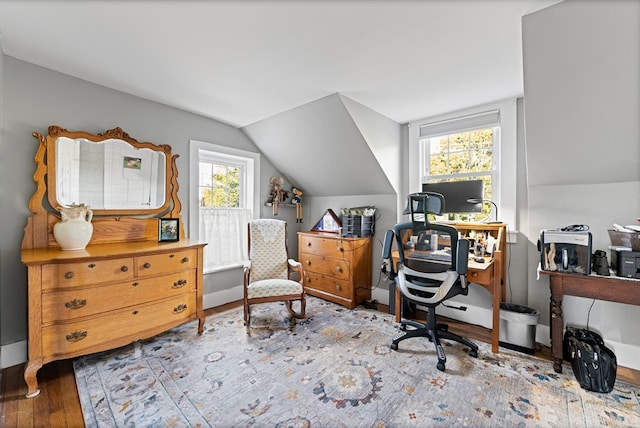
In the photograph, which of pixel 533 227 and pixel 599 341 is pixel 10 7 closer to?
pixel 533 227

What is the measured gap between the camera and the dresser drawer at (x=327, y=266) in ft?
11.0

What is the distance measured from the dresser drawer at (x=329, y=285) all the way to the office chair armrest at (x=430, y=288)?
101 centimetres

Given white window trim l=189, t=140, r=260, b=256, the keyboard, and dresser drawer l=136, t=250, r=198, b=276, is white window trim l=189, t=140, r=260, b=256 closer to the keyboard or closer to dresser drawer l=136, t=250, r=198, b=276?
dresser drawer l=136, t=250, r=198, b=276

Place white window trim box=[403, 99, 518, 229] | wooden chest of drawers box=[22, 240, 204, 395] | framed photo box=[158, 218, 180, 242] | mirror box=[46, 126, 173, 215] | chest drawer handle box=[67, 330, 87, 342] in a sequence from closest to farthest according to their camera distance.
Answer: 1. wooden chest of drawers box=[22, 240, 204, 395]
2. chest drawer handle box=[67, 330, 87, 342]
3. mirror box=[46, 126, 173, 215]
4. white window trim box=[403, 99, 518, 229]
5. framed photo box=[158, 218, 180, 242]

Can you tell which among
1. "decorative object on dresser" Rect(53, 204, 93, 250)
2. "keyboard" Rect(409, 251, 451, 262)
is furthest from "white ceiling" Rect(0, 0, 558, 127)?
"keyboard" Rect(409, 251, 451, 262)

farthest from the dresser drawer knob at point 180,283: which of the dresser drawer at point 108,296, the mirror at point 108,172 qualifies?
the mirror at point 108,172

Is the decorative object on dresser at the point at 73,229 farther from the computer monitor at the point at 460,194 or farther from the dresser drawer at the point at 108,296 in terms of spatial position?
the computer monitor at the point at 460,194

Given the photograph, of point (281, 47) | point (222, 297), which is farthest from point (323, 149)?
point (222, 297)

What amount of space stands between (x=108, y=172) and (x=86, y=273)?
1078mm

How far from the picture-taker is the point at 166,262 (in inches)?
94.0

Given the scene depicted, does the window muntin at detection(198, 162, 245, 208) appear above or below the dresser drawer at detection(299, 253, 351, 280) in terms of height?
above

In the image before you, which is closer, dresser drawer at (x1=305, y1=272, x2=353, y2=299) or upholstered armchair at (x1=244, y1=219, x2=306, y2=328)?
upholstered armchair at (x1=244, y1=219, x2=306, y2=328)

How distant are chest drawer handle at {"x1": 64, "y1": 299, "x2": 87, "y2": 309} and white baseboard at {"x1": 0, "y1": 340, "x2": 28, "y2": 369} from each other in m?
0.75

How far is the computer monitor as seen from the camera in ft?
9.13
